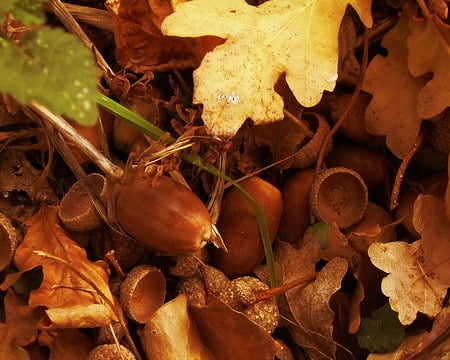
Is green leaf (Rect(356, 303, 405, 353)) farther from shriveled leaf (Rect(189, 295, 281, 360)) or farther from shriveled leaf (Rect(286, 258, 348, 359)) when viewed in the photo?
shriveled leaf (Rect(189, 295, 281, 360))

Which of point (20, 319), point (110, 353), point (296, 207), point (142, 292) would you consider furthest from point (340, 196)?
point (20, 319)

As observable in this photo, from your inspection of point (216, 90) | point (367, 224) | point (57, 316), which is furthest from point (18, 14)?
point (367, 224)

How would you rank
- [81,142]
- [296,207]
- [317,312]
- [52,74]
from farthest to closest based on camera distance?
[296,207] → [317,312] → [81,142] → [52,74]

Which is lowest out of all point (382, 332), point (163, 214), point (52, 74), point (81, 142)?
point (382, 332)

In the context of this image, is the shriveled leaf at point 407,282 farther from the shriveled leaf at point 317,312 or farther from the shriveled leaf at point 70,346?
the shriveled leaf at point 70,346

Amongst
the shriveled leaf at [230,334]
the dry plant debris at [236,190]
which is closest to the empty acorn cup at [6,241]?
the dry plant debris at [236,190]

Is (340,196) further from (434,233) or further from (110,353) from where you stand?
(110,353)

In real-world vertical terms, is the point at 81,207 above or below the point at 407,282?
above
